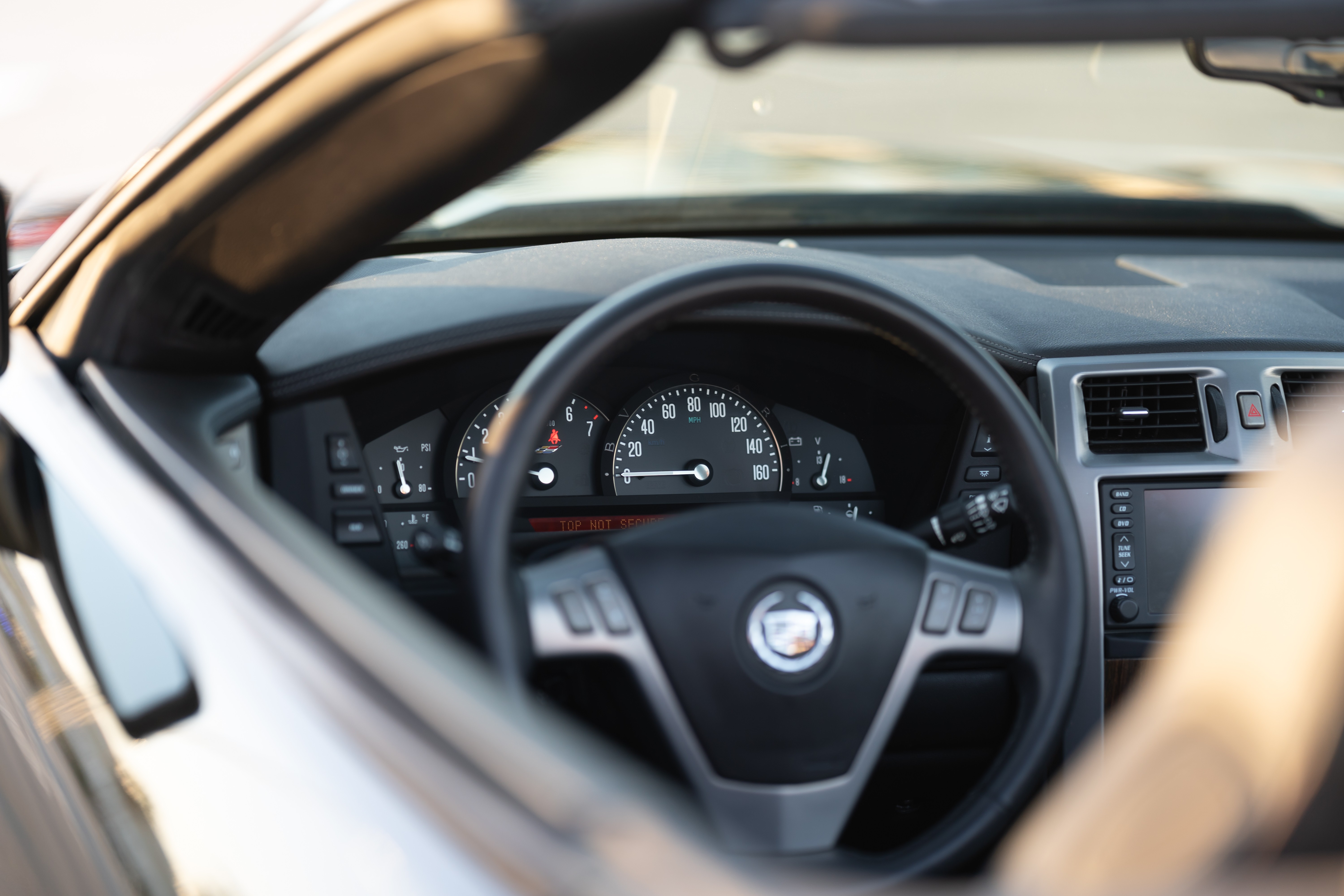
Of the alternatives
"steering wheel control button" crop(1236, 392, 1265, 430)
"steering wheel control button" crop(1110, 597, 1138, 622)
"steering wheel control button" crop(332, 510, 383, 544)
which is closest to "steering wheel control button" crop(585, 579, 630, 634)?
"steering wheel control button" crop(332, 510, 383, 544)

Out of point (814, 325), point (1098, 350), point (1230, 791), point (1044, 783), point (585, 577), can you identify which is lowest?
point (1044, 783)

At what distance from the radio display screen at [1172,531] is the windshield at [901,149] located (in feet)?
2.70

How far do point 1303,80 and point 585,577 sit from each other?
149 centimetres

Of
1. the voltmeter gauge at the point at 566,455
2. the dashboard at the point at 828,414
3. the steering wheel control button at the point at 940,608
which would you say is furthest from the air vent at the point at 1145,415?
the voltmeter gauge at the point at 566,455

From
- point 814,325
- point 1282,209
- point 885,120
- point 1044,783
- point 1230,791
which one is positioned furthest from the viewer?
point 885,120

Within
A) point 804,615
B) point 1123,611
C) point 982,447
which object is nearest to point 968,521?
point 804,615

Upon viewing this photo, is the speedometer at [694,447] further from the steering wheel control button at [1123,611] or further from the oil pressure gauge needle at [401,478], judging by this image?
the steering wheel control button at [1123,611]

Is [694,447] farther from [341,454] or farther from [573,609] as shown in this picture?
[573,609]

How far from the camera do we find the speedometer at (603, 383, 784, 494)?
2.51 meters

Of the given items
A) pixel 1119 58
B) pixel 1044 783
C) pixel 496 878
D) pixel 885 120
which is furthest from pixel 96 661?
pixel 1119 58

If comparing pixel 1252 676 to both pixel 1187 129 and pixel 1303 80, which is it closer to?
pixel 1303 80

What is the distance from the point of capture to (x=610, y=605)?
1406 mm

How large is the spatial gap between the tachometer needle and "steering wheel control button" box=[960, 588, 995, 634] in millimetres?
1053

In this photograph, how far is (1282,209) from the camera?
3.21 m
